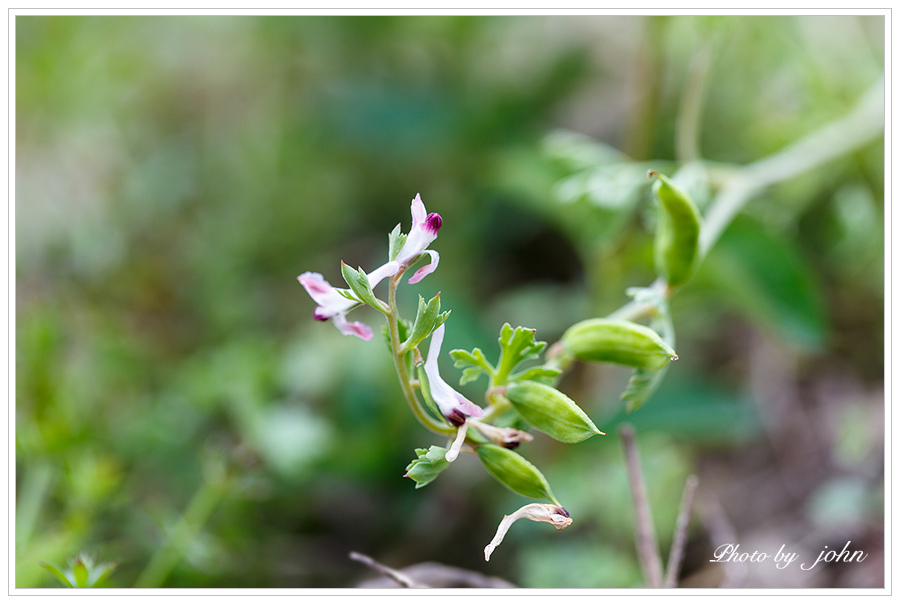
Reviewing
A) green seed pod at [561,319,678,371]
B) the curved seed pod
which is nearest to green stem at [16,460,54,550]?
green seed pod at [561,319,678,371]

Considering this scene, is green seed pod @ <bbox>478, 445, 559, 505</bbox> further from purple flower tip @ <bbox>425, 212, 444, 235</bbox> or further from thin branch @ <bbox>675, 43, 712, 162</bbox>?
thin branch @ <bbox>675, 43, 712, 162</bbox>

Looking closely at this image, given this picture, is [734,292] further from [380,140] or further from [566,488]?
[380,140]

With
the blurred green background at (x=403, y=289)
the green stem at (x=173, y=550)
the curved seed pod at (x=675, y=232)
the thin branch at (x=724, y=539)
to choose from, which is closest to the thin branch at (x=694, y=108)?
the blurred green background at (x=403, y=289)

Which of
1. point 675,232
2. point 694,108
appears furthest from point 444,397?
point 694,108
